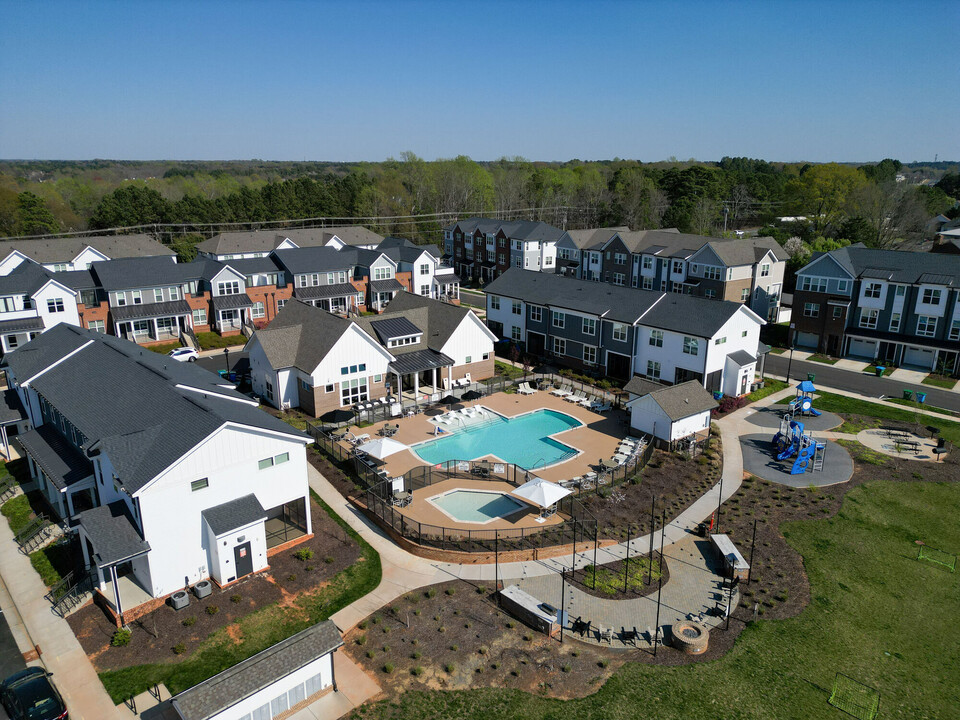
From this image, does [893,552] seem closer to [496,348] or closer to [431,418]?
[431,418]

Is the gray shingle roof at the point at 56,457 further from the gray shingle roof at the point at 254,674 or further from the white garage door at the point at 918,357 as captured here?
the white garage door at the point at 918,357

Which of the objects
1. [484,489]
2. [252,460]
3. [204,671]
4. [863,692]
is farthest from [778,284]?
[204,671]

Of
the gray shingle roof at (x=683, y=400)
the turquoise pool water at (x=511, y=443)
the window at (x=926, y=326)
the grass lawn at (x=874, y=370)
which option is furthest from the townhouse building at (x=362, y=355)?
the window at (x=926, y=326)

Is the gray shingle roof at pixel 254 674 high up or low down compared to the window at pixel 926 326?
down

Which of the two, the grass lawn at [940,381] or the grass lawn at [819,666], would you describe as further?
the grass lawn at [940,381]

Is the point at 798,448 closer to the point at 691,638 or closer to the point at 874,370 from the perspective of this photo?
the point at 691,638

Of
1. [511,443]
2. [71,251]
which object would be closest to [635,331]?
[511,443]

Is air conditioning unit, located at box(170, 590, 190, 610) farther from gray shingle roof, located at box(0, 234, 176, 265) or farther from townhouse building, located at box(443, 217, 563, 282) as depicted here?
townhouse building, located at box(443, 217, 563, 282)
